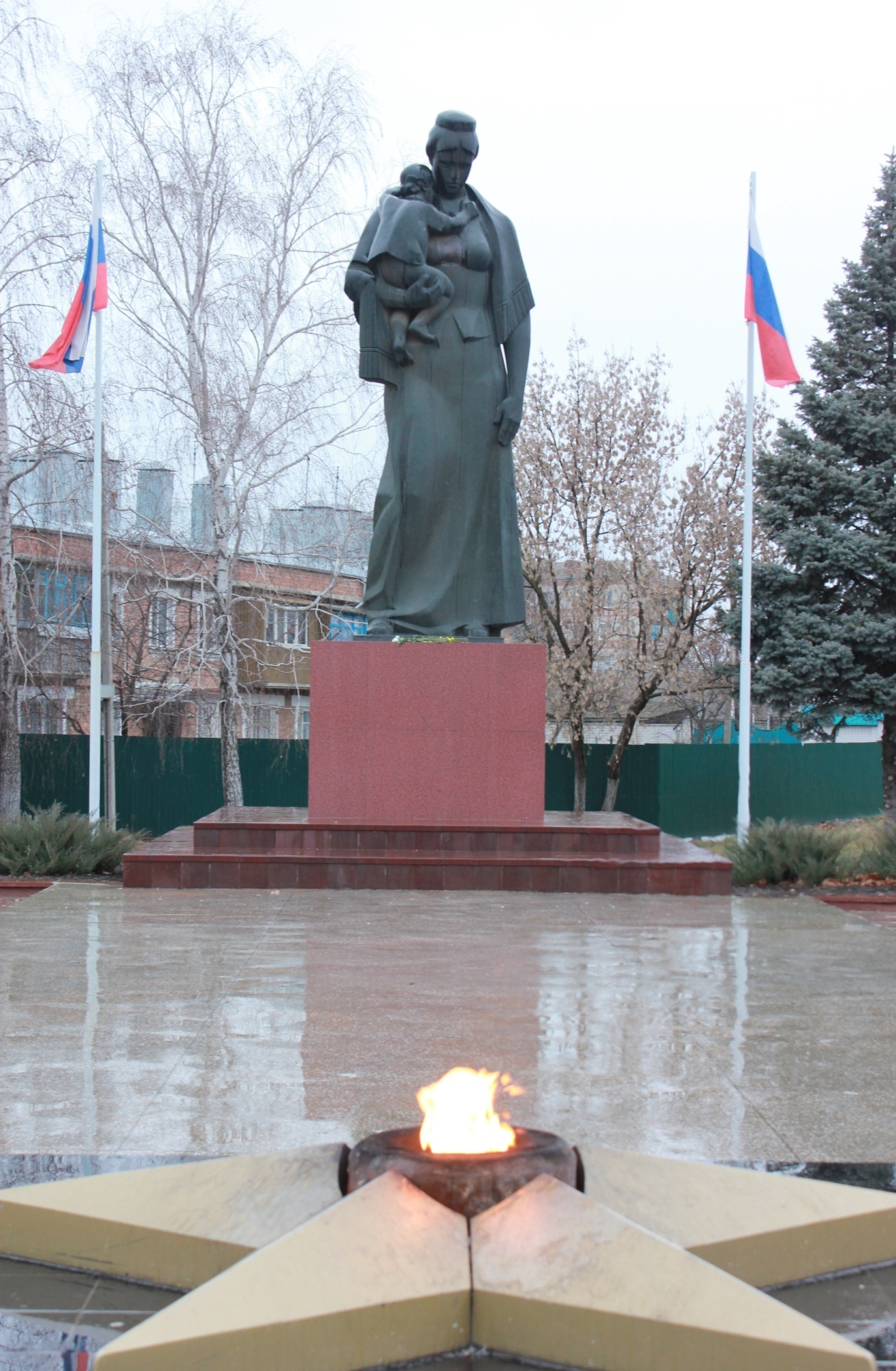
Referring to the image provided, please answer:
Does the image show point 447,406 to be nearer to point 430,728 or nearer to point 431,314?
point 431,314

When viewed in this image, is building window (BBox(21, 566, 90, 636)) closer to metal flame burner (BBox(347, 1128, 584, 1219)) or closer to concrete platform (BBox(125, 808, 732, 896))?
concrete platform (BBox(125, 808, 732, 896))

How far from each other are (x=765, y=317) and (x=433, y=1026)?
11055 millimetres

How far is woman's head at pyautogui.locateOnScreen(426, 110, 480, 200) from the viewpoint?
9.95 m

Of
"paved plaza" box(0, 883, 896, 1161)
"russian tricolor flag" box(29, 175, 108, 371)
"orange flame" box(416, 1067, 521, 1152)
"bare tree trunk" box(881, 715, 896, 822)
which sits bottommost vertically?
"paved plaza" box(0, 883, 896, 1161)

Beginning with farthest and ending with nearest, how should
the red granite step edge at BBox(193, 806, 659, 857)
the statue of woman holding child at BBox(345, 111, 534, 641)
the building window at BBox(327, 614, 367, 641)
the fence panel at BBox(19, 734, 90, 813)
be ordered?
the building window at BBox(327, 614, 367, 641), the fence panel at BBox(19, 734, 90, 813), the statue of woman holding child at BBox(345, 111, 534, 641), the red granite step edge at BBox(193, 806, 659, 857)

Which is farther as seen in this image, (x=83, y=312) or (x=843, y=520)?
(x=843, y=520)

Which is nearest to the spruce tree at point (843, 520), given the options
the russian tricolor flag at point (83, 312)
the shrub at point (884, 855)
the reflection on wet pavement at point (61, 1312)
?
the shrub at point (884, 855)

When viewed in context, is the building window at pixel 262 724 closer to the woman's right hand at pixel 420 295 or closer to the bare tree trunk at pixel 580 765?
the bare tree trunk at pixel 580 765

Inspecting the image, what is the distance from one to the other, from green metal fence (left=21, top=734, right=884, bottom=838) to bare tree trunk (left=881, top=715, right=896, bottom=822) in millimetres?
3398

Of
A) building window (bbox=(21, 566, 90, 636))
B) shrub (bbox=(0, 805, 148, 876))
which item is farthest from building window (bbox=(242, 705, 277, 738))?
shrub (bbox=(0, 805, 148, 876))

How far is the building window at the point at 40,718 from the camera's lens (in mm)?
21562

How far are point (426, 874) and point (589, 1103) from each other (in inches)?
211

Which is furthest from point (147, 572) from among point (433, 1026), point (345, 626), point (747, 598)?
point (433, 1026)

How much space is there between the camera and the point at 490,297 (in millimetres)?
10430
